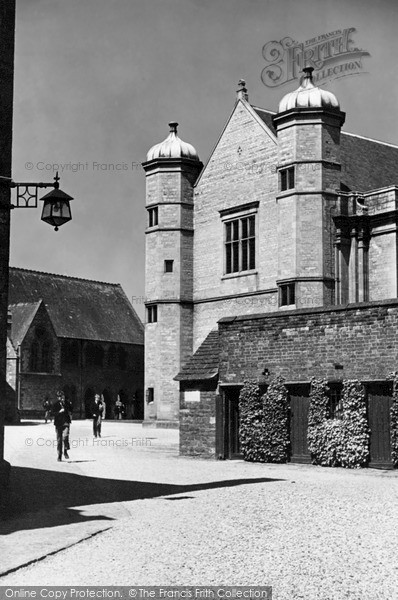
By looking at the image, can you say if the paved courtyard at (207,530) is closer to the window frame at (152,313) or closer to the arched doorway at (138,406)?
the window frame at (152,313)

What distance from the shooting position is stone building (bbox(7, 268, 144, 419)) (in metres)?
57.9

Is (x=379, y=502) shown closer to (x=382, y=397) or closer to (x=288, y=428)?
(x=382, y=397)

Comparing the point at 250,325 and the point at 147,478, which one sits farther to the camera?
the point at 250,325

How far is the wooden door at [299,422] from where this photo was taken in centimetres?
2094

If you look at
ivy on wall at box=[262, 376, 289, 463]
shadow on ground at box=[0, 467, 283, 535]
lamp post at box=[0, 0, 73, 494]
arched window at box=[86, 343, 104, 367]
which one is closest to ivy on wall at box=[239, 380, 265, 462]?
ivy on wall at box=[262, 376, 289, 463]

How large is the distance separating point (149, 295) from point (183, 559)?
3198 centimetres

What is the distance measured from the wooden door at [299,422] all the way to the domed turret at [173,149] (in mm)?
21266

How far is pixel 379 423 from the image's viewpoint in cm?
1961

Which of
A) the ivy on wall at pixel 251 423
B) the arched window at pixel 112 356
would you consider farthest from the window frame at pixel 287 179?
the arched window at pixel 112 356

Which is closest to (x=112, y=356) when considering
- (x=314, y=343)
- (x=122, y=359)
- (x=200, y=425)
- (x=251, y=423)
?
(x=122, y=359)

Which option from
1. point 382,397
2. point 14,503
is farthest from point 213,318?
point 14,503

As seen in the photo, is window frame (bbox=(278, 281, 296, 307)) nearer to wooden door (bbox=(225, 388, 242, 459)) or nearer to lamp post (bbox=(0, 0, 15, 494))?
wooden door (bbox=(225, 388, 242, 459))

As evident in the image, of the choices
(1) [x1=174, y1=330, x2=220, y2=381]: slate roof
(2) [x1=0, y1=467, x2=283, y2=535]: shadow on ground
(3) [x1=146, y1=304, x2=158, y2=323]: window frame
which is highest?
(3) [x1=146, y1=304, x2=158, y2=323]: window frame

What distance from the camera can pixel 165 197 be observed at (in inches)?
1582
